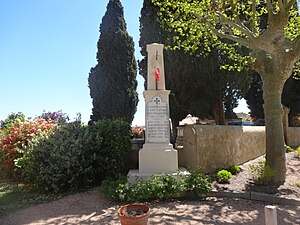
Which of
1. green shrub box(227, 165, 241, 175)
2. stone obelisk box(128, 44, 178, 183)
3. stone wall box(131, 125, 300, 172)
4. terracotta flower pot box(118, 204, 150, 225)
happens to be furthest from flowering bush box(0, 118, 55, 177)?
green shrub box(227, 165, 241, 175)

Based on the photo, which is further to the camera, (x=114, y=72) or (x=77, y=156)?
(x=114, y=72)

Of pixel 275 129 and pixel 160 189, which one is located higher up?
pixel 275 129

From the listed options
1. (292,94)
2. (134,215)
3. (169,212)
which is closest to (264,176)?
(169,212)

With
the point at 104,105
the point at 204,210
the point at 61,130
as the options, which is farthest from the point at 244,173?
the point at 104,105

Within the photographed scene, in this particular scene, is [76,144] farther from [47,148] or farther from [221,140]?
[221,140]

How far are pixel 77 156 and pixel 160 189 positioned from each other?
2.52m

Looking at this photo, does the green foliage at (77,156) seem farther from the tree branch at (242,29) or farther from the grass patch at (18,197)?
the tree branch at (242,29)

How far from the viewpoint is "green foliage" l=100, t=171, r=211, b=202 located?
17.8ft

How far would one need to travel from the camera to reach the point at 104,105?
12953mm

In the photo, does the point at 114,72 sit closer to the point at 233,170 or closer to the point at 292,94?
the point at 233,170

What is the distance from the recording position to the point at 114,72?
13.1 metres

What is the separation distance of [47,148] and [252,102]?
17.0m

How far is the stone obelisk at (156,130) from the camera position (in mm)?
6805

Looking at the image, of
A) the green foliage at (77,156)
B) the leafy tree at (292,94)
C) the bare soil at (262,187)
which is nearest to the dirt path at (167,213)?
the bare soil at (262,187)
